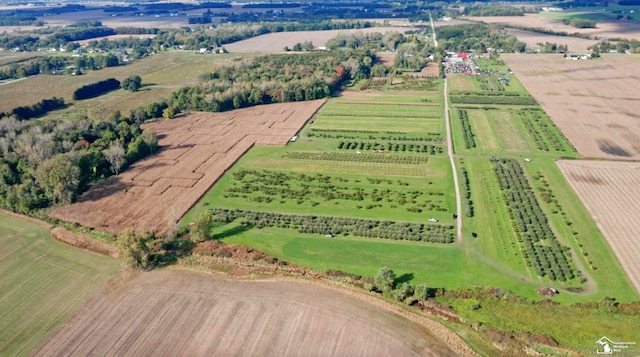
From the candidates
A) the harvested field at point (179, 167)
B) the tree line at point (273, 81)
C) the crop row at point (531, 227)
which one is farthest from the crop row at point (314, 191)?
the tree line at point (273, 81)

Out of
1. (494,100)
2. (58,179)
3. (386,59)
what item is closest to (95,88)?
(58,179)

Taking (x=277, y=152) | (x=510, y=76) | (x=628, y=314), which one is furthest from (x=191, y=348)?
(x=510, y=76)

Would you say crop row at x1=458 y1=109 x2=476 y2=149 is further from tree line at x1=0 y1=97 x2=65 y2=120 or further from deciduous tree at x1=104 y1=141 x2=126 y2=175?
tree line at x1=0 y1=97 x2=65 y2=120

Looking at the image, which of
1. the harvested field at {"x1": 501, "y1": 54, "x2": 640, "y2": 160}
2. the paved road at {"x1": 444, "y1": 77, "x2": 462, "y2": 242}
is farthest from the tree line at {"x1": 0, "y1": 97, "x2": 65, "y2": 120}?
the harvested field at {"x1": 501, "y1": 54, "x2": 640, "y2": 160}

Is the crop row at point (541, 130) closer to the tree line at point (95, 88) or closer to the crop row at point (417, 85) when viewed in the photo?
the crop row at point (417, 85)

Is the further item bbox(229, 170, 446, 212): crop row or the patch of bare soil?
the patch of bare soil
